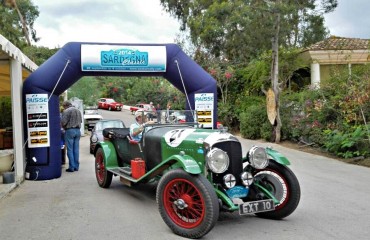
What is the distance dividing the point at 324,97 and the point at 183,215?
11670 millimetres

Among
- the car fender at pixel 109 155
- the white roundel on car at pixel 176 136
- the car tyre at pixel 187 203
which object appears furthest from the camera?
the car fender at pixel 109 155

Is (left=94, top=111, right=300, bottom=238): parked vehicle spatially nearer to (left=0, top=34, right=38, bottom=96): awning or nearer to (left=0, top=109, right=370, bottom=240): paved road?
(left=0, top=109, right=370, bottom=240): paved road

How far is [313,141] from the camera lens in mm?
16047

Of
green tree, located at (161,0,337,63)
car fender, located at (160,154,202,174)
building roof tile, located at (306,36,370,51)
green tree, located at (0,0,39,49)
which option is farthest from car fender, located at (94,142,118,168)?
green tree, located at (0,0,39,49)

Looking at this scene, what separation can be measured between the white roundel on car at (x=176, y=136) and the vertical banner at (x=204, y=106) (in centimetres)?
395

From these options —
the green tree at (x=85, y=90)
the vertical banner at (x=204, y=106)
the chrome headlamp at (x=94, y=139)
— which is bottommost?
the chrome headlamp at (x=94, y=139)

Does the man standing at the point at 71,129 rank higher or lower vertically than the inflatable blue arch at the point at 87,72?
lower

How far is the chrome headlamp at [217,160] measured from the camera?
5.68m

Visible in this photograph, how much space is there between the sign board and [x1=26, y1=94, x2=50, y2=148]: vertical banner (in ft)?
4.06

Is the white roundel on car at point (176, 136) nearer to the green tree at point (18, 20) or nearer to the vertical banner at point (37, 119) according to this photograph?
the vertical banner at point (37, 119)

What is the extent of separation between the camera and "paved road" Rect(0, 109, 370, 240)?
5602 mm

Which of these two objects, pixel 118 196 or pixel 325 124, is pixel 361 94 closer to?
pixel 325 124

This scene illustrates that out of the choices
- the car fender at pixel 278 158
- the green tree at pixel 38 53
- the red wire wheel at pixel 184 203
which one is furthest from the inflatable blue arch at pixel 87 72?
the green tree at pixel 38 53

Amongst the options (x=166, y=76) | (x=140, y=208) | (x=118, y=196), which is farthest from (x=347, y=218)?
(x=166, y=76)
